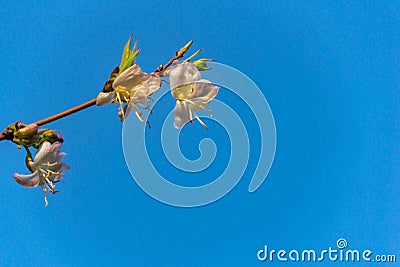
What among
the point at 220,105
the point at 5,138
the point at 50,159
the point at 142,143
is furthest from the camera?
the point at 220,105

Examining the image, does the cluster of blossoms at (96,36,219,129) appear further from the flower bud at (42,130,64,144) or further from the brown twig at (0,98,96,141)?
the flower bud at (42,130,64,144)

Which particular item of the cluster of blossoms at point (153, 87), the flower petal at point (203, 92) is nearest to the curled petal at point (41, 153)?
the cluster of blossoms at point (153, 87)

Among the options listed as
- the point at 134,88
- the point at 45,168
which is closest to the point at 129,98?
the point at 134,88

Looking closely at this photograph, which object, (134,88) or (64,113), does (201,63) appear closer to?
(134,88)

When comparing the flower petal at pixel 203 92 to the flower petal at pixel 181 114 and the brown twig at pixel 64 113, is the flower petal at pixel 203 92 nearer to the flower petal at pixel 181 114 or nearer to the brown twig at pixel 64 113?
the flower petal at pixel 181 114

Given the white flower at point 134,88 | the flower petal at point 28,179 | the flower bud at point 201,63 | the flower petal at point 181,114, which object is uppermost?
the flower bud at point 201,63

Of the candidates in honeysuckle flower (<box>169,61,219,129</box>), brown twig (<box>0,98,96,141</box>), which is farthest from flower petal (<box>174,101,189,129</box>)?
brown twig (<box>0,98,96,141</box>)

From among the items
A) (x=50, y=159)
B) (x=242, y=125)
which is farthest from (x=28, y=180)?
(x=242, y=125)

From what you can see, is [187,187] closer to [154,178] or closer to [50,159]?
[154,178]
